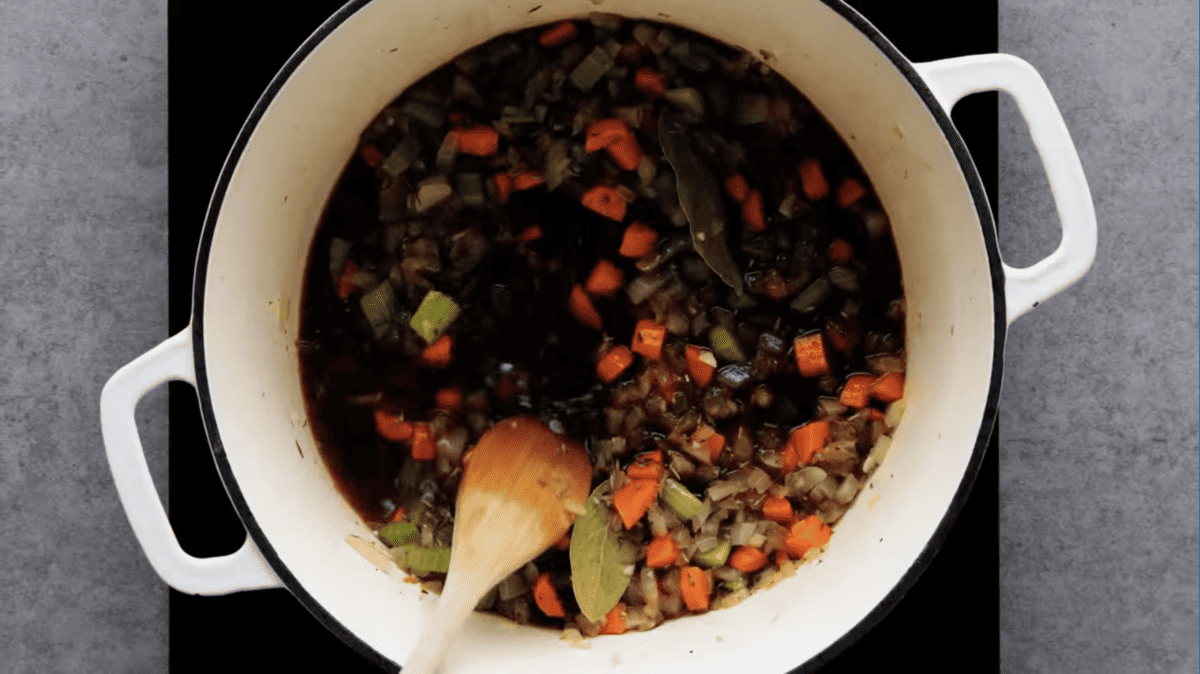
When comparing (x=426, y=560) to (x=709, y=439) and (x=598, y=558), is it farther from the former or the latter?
(x=709, y=439)

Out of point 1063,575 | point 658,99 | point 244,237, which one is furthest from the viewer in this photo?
point 1063,575

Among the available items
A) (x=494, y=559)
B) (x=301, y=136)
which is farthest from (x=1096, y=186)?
(x=301, y=136)

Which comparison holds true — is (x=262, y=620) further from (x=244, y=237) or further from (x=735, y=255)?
(x=735, y=255)

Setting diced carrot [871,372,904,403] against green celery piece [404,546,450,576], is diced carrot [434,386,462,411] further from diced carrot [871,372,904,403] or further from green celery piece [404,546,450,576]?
diced carrot [871,372,904,403]

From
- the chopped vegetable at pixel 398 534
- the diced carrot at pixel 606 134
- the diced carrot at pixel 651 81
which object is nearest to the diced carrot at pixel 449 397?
the chopped vegetable at pixel 398 534

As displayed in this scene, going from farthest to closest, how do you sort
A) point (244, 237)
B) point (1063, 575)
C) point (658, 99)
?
point (1063, 575)
point (658, 99)
point (244, 237)

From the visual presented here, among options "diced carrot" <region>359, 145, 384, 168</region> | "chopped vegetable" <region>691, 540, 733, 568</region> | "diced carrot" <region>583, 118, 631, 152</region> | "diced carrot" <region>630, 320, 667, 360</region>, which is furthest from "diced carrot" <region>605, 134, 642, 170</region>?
"chopped vegetable" <region>691, 540, 733, 568</region>
